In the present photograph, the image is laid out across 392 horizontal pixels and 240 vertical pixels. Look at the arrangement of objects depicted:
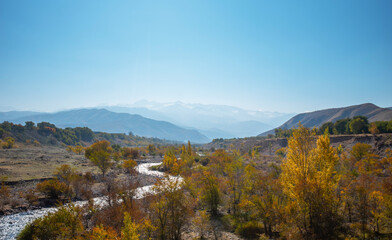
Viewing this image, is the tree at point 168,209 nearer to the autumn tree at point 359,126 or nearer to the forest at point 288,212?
the forest at point 288,212

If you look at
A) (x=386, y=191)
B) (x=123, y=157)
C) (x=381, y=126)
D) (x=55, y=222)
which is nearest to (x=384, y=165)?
(x=386, y=191)

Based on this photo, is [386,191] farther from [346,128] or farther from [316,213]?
[346,128]

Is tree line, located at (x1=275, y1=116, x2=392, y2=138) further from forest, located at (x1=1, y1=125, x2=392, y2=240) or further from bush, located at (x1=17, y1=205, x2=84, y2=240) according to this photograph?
bush, located at (x1=17, y1=205, x2=84, y2=240)

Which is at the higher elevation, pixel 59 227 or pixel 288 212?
pixel 288 212

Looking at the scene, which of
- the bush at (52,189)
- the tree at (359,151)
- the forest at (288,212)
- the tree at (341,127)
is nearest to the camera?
the forest at (288,212)

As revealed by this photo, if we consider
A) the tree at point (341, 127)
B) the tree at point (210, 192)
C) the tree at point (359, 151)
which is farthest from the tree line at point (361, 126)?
the tree at point (210, 192)

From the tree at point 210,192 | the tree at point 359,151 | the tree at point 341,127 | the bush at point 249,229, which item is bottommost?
the bush at point 249,229

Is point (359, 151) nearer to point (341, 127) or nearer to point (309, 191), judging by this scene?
point (309, 191)

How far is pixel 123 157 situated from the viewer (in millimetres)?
91812

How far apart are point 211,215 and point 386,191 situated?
19.8 metres

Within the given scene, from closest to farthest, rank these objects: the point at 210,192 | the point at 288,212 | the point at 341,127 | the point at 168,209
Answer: the point at 288,212
the point at 168,209
the point at 210,192
the point at 341,127

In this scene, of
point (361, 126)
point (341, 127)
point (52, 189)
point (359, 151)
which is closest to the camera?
point (52, 189)

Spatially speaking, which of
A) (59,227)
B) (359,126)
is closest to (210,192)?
(59,227)

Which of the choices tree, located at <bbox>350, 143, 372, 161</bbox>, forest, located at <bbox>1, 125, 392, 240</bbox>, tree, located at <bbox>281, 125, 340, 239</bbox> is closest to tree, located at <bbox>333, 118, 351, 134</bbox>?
tree, located at <bbox>350, 143, 372, 161</bbox>
